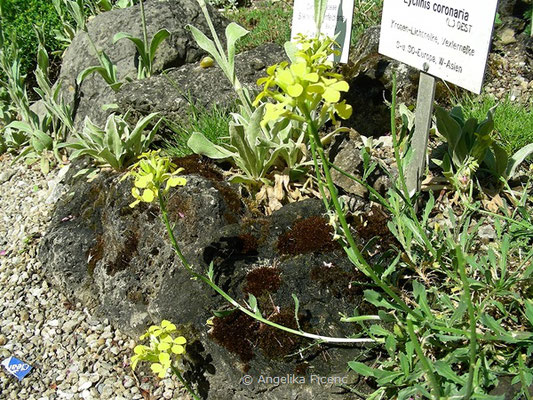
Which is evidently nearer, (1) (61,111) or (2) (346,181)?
(2) (346,181)

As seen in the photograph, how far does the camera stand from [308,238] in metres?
2.23

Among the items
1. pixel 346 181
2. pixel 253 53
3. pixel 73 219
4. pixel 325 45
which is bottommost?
pixel 73 219

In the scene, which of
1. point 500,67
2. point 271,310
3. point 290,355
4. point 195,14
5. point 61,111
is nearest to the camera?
point 290,355

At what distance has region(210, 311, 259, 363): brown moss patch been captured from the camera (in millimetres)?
2018

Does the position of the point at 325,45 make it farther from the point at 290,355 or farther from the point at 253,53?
the point at 253,53

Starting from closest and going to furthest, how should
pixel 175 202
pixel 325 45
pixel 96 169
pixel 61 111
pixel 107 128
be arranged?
pixel 325 45 < pixel 175 202 < pixel 107 128 < pixel 96 169 < pixel 61 111

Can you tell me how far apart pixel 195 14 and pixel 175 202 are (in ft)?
7.80

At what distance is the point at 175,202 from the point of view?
8.30 ft

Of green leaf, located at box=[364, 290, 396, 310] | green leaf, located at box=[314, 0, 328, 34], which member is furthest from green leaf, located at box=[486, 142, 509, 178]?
green leaf, located at box=[364, 290, 396, 310]

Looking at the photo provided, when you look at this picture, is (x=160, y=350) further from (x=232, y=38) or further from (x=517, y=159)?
(x=517, y=159)

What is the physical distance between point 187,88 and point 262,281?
5.79ft

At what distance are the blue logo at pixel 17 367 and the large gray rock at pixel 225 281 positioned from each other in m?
0.41

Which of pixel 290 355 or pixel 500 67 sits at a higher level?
pixel 500 67

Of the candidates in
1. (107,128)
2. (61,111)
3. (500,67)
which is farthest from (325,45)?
(61,111)
